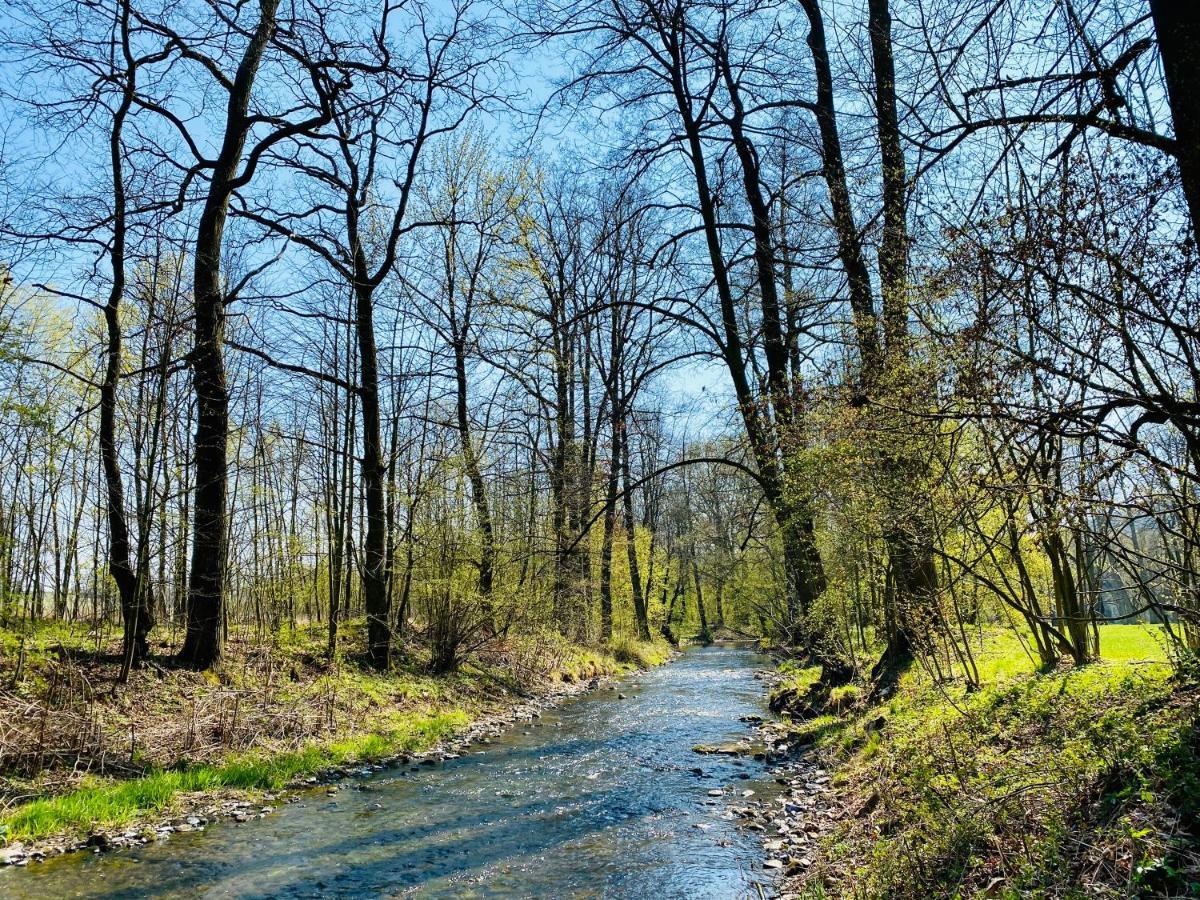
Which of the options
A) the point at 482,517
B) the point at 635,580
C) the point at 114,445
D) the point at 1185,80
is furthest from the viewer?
the point at 635,580

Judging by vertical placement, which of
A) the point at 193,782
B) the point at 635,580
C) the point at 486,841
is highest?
the point at 635,580

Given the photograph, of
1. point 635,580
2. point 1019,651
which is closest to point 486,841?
point 1019,651

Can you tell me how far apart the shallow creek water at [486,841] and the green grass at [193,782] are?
54 centimetres

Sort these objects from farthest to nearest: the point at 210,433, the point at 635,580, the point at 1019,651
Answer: the point at 635,580 → the point at 210,433 → the point at 1019,651

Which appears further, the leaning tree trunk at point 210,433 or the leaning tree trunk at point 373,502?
the leaning tree trunk at point 373,502

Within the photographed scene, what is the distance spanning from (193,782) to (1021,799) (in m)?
7.90

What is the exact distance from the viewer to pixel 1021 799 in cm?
420

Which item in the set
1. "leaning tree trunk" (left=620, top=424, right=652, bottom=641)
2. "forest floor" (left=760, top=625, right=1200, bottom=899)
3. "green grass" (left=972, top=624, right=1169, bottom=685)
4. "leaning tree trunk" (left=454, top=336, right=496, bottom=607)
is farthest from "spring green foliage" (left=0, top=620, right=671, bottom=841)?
"leaning tree trunk" (left=620, top=424, right=652, bottom=641)

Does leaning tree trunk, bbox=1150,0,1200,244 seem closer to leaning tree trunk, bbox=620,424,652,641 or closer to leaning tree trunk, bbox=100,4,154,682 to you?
leaning tree trunk, bbox=100,4,154,682

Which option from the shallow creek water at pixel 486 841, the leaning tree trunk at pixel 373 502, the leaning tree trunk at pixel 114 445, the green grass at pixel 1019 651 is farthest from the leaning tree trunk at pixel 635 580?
the leaning tree trunk at pixel 114 445

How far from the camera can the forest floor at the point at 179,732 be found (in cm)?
668

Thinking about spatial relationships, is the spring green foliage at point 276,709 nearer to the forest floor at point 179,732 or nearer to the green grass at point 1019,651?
the forest floor at point 179,732

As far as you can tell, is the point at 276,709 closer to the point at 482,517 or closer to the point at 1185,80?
the point at 482,517

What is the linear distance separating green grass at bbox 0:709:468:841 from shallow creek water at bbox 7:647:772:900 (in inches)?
21.1
